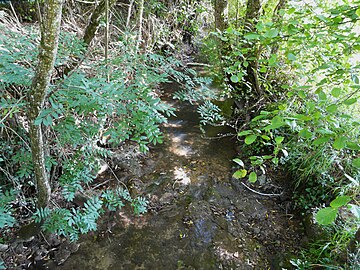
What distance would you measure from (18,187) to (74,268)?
0.84 meters

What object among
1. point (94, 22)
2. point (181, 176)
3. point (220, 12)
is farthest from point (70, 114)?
point (220, 12)

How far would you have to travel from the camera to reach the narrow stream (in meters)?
2.31

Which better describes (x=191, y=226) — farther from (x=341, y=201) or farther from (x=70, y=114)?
(x=341, y=201)

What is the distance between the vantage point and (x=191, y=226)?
103 inches

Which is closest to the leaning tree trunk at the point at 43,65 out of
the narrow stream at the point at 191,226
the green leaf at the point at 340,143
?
the narrow stream at the point at 191,226

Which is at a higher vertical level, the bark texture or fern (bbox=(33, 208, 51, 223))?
the bark texture

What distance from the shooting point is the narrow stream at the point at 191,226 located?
7.57 feet

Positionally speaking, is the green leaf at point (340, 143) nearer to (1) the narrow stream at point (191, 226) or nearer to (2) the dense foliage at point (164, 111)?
(2) the dense foliage at point (164, 111)

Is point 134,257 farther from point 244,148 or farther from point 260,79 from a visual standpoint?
point 260,79

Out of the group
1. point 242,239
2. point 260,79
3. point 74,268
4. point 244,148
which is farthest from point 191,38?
point 74,268

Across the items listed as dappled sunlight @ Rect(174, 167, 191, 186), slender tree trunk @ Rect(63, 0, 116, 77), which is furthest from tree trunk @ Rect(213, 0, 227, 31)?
dappled sunlight @ Rect(174, 167, 191, 186)

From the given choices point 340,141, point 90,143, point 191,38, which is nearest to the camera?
point 340,141

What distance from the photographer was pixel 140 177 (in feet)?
10.1

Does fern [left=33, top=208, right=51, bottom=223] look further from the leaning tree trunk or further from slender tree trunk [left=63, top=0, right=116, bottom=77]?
slender tree trunk [left=63, top=0, right=116, bottom=77]
